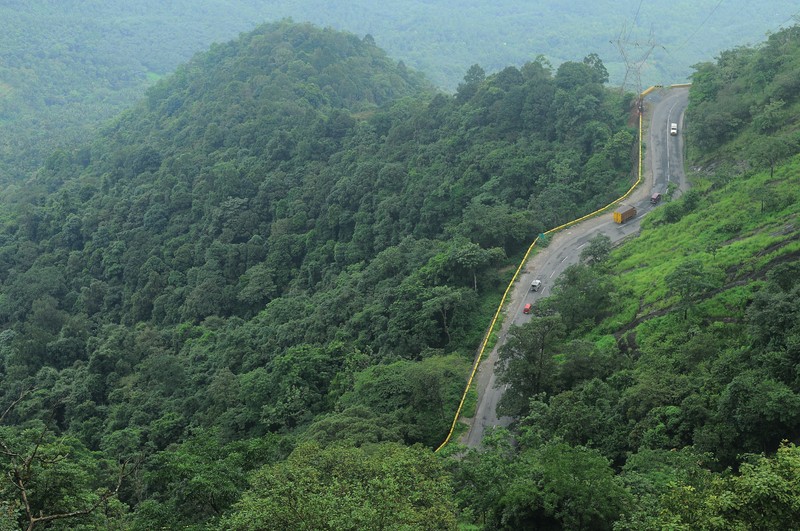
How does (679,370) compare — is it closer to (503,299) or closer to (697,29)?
(503,299)

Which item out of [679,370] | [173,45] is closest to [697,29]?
[173,45]

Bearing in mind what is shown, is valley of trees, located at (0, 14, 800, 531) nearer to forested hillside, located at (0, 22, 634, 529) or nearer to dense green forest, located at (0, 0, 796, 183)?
forested hillside, located at (0, 22, 634, 529)

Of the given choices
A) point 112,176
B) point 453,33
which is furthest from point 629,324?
point 453,33

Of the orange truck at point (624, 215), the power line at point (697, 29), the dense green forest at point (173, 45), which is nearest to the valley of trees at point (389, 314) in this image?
the orange truck at point (624, 215)

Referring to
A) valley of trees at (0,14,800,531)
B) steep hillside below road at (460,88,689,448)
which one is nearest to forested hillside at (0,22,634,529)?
valley of trees at (0,14,800,531)

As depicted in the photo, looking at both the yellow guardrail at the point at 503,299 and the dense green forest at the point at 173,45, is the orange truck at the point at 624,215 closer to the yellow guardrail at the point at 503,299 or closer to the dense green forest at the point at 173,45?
the yellow guardrail at the point at 503,299
